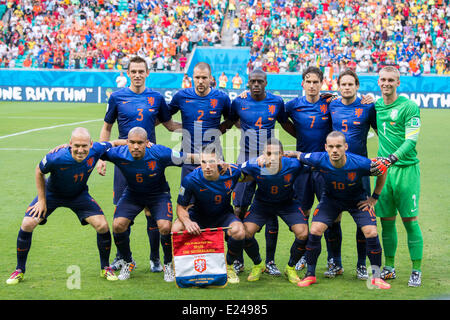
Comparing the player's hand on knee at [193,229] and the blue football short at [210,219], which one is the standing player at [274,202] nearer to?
the blue football short at [210,219]

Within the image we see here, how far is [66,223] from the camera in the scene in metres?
9.48

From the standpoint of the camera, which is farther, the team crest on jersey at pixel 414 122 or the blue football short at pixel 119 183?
the blue football short at pixel 119 183

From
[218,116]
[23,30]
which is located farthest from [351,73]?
[23,30]

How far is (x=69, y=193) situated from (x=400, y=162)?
372 centimetres

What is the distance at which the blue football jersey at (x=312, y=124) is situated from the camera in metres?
7.38

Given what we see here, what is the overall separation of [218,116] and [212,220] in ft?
5.12

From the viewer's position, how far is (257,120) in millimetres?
7523

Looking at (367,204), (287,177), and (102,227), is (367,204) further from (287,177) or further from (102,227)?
(102,227)

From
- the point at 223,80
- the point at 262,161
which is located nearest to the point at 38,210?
the point at 262,161

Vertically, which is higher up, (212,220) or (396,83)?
(396,83)

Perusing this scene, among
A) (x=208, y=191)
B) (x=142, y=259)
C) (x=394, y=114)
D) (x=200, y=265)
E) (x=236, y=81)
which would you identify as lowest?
(x=142, y=259)

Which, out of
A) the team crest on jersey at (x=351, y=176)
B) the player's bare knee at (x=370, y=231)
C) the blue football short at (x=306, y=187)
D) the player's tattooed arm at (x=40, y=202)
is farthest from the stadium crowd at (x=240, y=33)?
the player's tattooed arm at (x=40, y=202)

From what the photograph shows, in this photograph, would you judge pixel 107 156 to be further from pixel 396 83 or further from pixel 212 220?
pixel 396 83

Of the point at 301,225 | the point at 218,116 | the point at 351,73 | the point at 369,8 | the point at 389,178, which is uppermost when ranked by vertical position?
the point at 369,8
